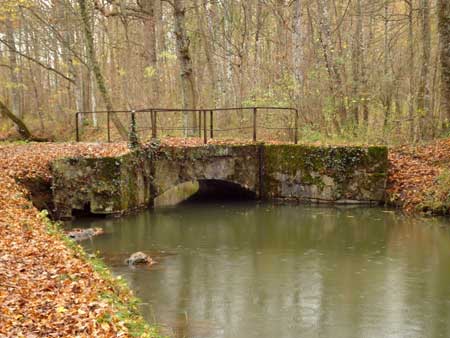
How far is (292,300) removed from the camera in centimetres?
809

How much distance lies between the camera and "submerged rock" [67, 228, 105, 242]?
11797mm

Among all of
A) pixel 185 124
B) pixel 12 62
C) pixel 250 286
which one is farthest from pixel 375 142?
pixel 12 62

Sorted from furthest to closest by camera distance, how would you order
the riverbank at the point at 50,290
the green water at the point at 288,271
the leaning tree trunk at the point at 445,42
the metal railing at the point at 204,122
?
the metal railing at the point at 204,122, the leaning tree trunk at the point at 445,42, the green water at the point at 288,271, the riverbank at the point at 50,290

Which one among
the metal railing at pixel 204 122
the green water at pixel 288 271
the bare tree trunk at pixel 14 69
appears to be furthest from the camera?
the bare tree trunk at pixel 14 69

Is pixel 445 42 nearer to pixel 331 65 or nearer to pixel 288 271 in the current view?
pixel 331 65

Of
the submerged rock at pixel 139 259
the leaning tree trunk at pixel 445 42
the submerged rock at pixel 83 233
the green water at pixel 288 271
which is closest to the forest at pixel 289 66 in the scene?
the leaning tree trunk at pixel 445 42

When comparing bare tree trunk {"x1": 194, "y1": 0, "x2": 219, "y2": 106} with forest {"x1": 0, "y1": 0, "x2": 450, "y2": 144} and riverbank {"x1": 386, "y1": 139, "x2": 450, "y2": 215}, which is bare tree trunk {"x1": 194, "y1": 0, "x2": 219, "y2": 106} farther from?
riverbank {"x1": 386, "y1": 139, "x2": 450, "y2": 215}

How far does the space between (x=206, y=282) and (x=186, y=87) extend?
420 inches

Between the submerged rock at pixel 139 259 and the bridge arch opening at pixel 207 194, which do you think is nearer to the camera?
the submerged rock at pixel 139 259

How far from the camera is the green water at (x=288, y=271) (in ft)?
23.7

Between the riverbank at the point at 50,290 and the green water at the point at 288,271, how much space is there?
1.36 metres

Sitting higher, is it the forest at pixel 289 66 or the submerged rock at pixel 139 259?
the forest at pixel 289 66

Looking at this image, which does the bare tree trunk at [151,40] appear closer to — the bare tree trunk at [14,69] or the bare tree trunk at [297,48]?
the bare tree trunk at [297,48]

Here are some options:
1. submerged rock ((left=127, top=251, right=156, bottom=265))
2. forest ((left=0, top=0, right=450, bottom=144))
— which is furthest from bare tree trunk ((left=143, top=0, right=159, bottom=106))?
submerged rock ((left=127, top=251, right=156, bottom=265))
